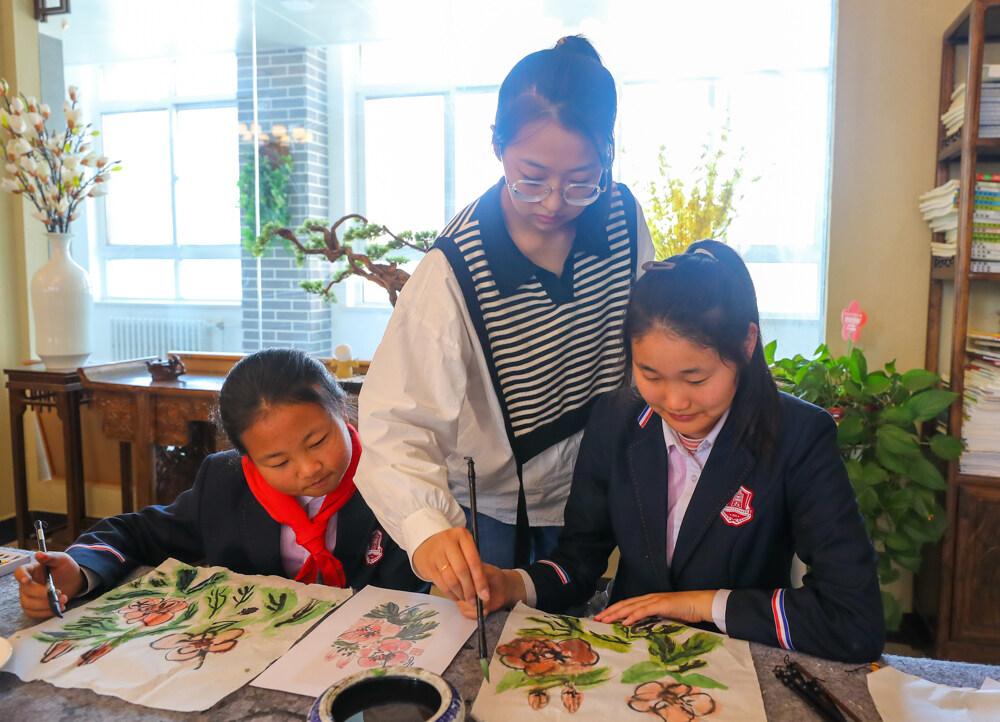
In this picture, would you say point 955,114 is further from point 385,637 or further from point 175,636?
point 175,636

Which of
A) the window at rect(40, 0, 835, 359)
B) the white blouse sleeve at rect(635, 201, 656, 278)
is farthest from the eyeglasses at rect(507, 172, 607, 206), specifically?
the window at rect(40, 0, 835, 359)

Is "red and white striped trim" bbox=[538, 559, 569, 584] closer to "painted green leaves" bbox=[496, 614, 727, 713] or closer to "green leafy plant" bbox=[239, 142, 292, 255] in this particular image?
"painted green leaves" bbox=[496, 614, 727, 713]

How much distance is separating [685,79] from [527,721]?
109 inches

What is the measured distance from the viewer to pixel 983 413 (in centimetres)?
215

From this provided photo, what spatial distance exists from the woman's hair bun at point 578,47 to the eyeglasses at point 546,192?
0.20m

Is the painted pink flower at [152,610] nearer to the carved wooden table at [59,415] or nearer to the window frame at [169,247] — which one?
the carved wooden table at [59,415]

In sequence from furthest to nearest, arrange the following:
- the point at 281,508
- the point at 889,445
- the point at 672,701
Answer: the point at 889,445 → the point at 281,508 → the point at 672,701

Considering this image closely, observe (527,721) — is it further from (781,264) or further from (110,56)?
(110,56)

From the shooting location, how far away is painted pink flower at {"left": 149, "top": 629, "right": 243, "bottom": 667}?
2.70 ft

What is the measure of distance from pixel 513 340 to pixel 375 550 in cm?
40

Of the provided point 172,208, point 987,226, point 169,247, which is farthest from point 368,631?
point 169,247

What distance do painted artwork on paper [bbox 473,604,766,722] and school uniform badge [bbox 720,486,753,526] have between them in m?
0.20

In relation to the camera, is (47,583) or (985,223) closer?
(47,583)

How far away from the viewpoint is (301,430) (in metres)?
1.20
